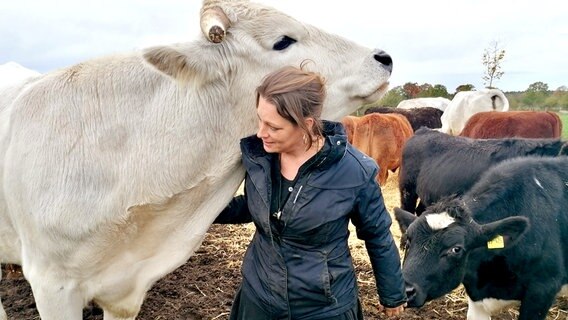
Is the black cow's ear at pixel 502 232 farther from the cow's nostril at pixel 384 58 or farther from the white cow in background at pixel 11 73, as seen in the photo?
the white cow in background at pixel 11 73

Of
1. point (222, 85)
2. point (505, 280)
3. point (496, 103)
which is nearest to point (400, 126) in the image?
point (496, 103)

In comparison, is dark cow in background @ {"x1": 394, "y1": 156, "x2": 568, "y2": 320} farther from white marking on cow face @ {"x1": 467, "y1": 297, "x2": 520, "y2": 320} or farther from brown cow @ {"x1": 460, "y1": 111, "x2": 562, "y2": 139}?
brown cow @ {"x1": 460, "y1": 111, "x2": 562, "y2": 139}

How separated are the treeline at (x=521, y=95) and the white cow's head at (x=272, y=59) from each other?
3694cm

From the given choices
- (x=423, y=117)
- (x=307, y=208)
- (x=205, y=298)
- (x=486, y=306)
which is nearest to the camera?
(x=307, y=208)

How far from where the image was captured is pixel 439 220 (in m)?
3.89

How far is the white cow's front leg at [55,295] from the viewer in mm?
2414

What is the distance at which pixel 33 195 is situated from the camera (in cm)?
232

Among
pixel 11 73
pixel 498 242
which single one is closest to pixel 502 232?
pixel 498 242

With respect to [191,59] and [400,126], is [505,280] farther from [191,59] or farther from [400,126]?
[400,126]

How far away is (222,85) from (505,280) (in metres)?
3.26

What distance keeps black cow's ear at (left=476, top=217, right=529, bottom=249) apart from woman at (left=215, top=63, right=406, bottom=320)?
6.12 feet

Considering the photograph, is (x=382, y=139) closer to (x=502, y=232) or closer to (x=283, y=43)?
(x=502, y=232)

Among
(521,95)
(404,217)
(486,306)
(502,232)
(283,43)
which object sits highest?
(283,43)

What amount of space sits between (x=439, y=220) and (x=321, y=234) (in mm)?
2117
